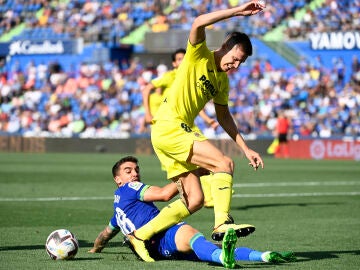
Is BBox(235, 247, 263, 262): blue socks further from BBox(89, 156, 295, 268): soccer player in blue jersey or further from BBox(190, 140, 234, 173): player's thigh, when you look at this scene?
BBox(190, 140, 234, 173): player's thigh

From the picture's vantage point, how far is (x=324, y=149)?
33.3 m

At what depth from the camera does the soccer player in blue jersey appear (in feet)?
26.7

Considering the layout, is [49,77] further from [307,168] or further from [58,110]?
[307,168]

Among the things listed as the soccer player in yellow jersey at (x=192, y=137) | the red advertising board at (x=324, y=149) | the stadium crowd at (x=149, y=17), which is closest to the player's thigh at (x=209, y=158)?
the soccer player in yellow jersey at (x=192, y=137)

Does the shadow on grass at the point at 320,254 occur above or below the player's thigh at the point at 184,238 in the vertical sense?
below

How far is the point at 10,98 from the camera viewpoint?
4200 centimetres

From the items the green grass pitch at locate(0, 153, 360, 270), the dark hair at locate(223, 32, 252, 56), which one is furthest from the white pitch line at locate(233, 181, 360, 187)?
the dark hair at locate(223, 32, 252, 56)

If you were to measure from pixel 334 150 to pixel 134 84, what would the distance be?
9.57 meters

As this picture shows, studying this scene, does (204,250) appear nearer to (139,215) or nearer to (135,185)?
(139,215)

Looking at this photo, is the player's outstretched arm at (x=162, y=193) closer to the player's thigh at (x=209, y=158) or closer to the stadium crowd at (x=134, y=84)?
the player's thigh at (x=209, y=158)

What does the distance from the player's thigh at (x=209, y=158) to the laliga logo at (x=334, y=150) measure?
80.9 feet

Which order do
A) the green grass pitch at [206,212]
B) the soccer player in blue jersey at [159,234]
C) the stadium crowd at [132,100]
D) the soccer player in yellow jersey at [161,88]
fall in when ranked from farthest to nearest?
the stadium crowd at [132,100]
the soccer player in yellow jersey at [161,88]
the green grass pitch at [206,212]
the soccer player in blue jersey at [159,234]

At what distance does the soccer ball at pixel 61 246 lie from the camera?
8.63 meters

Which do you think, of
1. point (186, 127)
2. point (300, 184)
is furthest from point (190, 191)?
point (300, 184)
